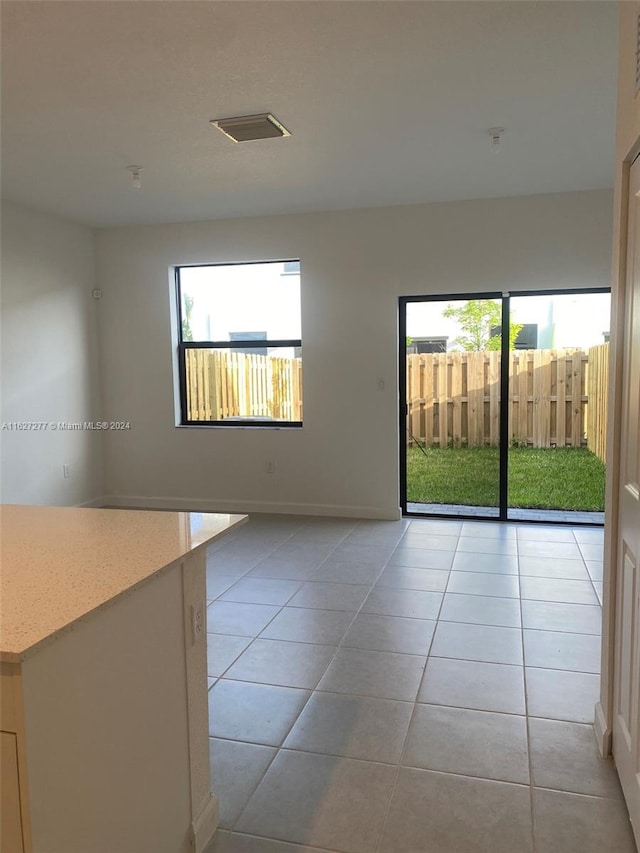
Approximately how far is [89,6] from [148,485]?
442 cm

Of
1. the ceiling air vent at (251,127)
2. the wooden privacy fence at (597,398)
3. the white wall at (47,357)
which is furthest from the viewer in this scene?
the white wall at (47,357)

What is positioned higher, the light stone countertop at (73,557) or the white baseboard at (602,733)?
the light stone countertop at (73,557)

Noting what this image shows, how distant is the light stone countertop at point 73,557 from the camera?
1203 millimetres

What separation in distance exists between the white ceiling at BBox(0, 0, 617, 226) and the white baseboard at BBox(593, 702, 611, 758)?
8.65 feet

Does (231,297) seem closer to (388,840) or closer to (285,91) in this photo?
(285,91)

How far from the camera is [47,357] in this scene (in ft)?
17.6

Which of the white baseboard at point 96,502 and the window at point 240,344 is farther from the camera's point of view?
the white baseboard at point 96,502

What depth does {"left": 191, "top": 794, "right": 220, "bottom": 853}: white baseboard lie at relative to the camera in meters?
1.74

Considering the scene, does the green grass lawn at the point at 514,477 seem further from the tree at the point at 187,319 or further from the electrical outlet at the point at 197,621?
the electrical outlet at the point at 197,621

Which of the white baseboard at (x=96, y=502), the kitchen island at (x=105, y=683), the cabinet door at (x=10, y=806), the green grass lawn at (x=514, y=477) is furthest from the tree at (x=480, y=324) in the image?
the cabinet door at (x=10, y=806)

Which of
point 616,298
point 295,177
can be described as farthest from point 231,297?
point 616,298

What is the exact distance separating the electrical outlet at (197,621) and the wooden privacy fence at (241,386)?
12.9 feet

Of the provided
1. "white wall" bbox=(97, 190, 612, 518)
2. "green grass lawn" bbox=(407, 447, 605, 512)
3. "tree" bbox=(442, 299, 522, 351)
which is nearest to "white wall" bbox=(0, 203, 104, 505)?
"white wall" bbox=(97, 190, 612, 518)

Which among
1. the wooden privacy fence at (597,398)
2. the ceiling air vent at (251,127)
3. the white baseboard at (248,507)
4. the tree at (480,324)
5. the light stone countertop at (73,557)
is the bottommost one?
the white baseboard at (248,507)
